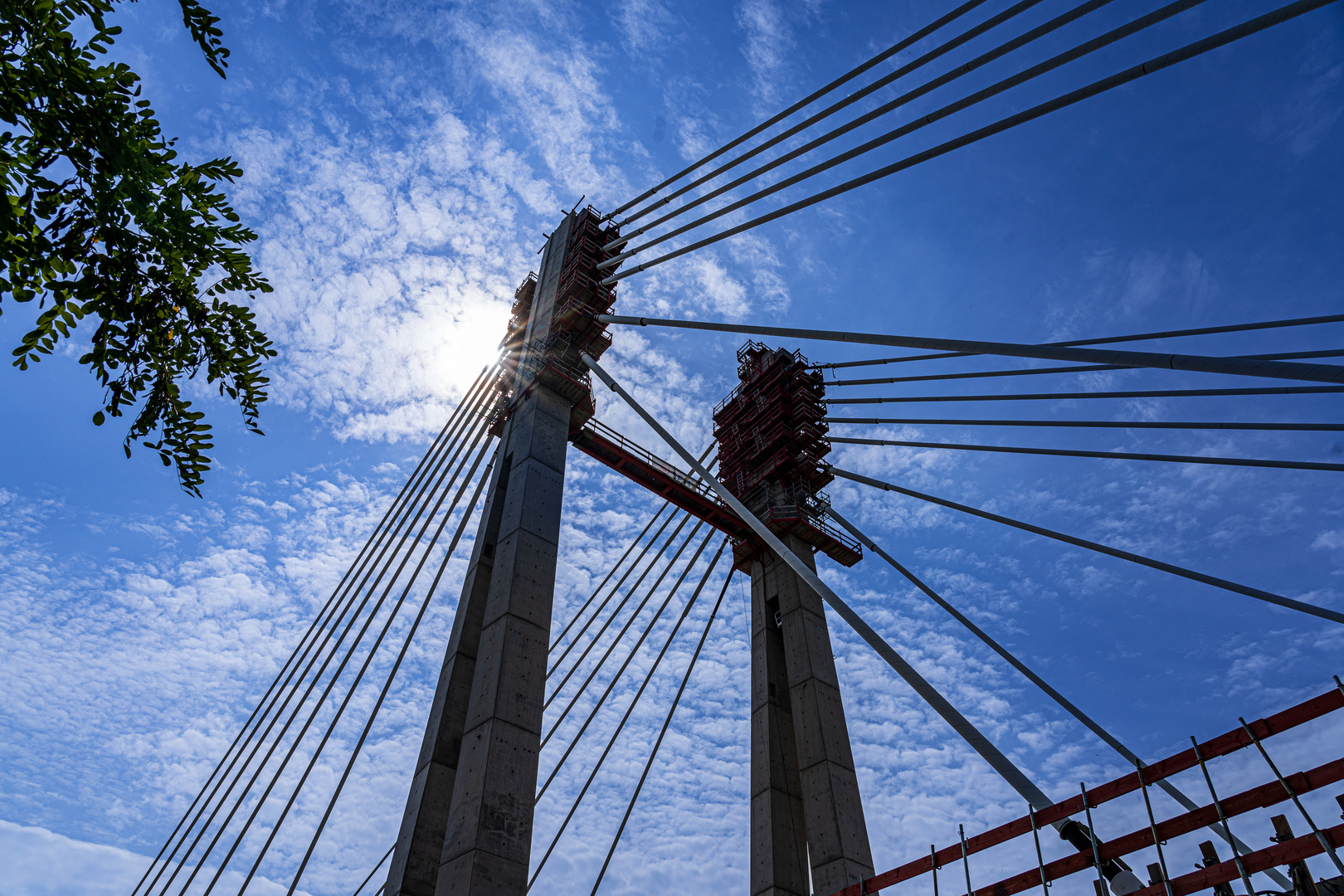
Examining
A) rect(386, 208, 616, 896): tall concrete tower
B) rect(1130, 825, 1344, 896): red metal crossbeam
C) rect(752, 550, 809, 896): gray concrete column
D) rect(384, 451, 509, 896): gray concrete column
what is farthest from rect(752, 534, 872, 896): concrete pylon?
rect(1130, 825, 1344, 896): red metal crossbeam

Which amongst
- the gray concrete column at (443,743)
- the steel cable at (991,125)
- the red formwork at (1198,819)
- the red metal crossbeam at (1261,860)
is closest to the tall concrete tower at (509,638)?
the gray concrete column at (443,743)

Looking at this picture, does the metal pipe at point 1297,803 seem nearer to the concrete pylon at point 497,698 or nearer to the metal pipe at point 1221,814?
the metal pipe at point 1221,814

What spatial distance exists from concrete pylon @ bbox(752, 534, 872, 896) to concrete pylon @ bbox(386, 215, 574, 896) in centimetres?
668

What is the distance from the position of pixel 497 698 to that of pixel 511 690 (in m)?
0.31

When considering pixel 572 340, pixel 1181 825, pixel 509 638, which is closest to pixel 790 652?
pixel 509 638

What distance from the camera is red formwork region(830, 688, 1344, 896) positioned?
6.98 m

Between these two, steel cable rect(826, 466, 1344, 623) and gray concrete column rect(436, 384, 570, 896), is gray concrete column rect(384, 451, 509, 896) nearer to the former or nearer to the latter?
gray concrete column rect(436, 384, 570, 896)

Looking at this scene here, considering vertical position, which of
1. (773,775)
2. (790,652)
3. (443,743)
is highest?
(790,652)

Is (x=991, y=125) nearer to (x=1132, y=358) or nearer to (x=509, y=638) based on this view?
(x=1132, y=358)

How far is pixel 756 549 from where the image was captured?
75.0 ft

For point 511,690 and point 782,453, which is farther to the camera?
point 782,453

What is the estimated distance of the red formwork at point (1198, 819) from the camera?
698cm

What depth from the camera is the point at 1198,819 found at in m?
7.73

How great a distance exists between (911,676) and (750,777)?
11.7 meters
